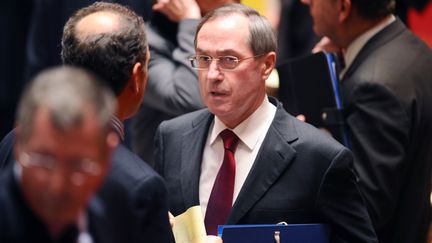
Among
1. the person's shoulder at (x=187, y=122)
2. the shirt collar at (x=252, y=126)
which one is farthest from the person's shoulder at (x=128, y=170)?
the person's shoulder at (x=187, y=122)

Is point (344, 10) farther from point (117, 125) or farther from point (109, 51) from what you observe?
point (117, 125)

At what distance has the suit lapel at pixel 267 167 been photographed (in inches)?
144

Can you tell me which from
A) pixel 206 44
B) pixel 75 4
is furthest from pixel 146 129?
pixel 206 44

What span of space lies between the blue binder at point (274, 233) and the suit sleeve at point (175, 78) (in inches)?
47.9

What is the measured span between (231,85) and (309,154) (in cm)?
42

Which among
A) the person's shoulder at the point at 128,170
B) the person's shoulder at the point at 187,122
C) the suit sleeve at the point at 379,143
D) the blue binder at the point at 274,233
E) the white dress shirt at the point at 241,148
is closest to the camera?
the person's shoulder at the point at 128,170

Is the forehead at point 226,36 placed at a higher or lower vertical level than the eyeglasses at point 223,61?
higher

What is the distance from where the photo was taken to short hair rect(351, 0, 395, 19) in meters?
4.58

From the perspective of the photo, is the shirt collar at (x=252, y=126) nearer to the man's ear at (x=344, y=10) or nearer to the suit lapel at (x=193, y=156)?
the suit lapel at (x=193, y=156)

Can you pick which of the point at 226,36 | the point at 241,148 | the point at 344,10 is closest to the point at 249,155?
the point at 241,148

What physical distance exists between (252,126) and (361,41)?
1024 millimetres

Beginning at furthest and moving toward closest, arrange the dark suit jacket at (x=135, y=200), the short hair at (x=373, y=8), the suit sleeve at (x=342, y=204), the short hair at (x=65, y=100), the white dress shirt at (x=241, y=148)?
the short hair at (x=373, y=8)
the white dress shirt at (x=241, y=148)
the suit sleeve at (x=342, y=204)
the dark suit jacket at (x=135, y=200)
the short hair at (x=65, y=100)

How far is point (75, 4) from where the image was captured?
4887 millimetres

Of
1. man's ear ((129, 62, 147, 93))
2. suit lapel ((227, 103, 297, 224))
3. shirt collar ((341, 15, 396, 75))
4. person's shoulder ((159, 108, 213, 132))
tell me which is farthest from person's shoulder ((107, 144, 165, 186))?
shirt collar ((341, 15, 396, 75))
